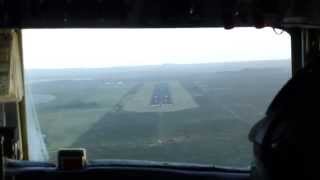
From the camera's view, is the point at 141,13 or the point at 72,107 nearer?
the point at 141,13

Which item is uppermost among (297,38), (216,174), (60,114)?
(297,38)

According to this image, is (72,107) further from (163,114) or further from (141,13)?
(141,13)

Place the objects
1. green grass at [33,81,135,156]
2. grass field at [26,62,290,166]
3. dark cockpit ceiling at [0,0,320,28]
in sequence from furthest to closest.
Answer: green grass at [33,81,135,156] → grass field at [26,62,290,166] → dark cockpit ceiling at [0,0,320,28]

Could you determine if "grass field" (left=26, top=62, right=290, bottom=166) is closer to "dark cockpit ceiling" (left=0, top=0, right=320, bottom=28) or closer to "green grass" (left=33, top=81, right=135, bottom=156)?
"green grass" (left=33, top=81, right=135, bottom=156)

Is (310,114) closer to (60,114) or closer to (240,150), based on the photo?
(240,150)

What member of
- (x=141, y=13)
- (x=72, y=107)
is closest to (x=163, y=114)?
(x=72, y=107)

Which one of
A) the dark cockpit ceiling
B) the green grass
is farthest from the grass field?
the dark cockpit ceiling

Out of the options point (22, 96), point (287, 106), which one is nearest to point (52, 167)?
point (22, 96)
